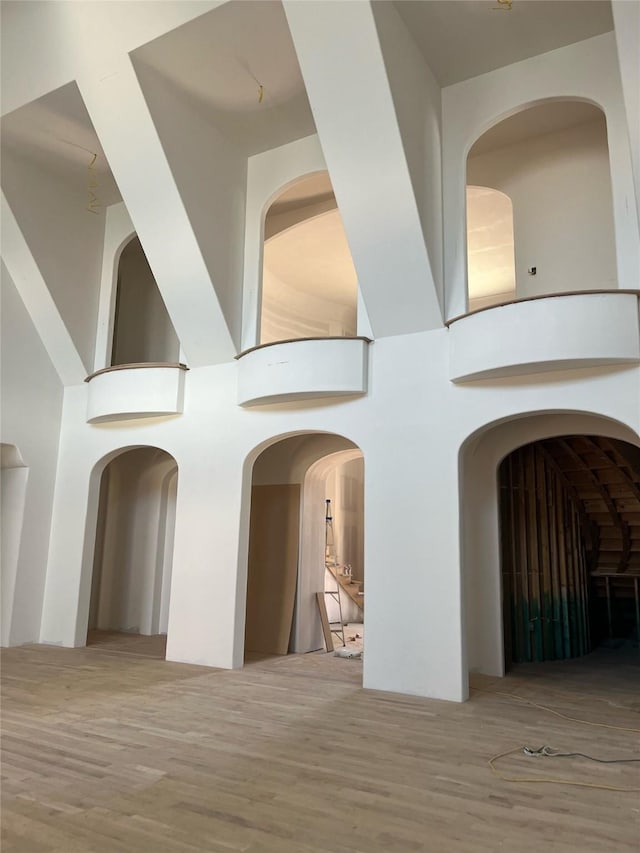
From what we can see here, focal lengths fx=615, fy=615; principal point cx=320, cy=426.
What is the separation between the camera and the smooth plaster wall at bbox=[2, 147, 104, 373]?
7.97 meters

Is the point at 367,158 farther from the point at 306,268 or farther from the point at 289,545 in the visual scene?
the point at 306,268

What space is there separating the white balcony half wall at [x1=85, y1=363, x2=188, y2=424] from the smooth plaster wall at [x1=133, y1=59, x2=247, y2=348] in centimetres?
101

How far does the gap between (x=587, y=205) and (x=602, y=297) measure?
2.19 meters

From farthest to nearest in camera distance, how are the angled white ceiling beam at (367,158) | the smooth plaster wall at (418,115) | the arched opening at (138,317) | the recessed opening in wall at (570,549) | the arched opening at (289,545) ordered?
the arched opening at (138,317)
the arched opening at (289,545)
the recessed opening in wall at (570,549)
the smooth plaster wall at (418,115)
the angled white ceiling beam at (367,158)

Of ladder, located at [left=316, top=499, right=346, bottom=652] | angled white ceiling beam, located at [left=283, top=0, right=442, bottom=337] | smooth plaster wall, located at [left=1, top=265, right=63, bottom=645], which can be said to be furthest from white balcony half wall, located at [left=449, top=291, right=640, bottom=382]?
smooth plaster wall, located at [left=1, top=265, right=63, bottom=645]

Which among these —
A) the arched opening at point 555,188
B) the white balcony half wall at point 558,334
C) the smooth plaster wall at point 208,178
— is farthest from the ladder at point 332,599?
the arched opening at point 555,188

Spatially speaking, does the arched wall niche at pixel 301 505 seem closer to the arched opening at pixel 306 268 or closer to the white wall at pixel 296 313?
the arched opening at pixel 306 268

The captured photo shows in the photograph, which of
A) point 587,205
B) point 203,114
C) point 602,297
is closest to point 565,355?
point 602,297

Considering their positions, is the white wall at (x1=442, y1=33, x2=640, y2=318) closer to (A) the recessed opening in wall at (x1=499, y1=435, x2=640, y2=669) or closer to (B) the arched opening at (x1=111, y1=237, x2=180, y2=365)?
(A) the recessed opening in wall at (x1=499, y1=435, x2=640, y2=669)

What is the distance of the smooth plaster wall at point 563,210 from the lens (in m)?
6.60

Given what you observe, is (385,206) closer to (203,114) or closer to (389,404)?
(389,404)

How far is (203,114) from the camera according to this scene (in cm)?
706

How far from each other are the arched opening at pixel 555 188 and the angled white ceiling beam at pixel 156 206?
3424 mm

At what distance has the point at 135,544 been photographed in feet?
32.8
